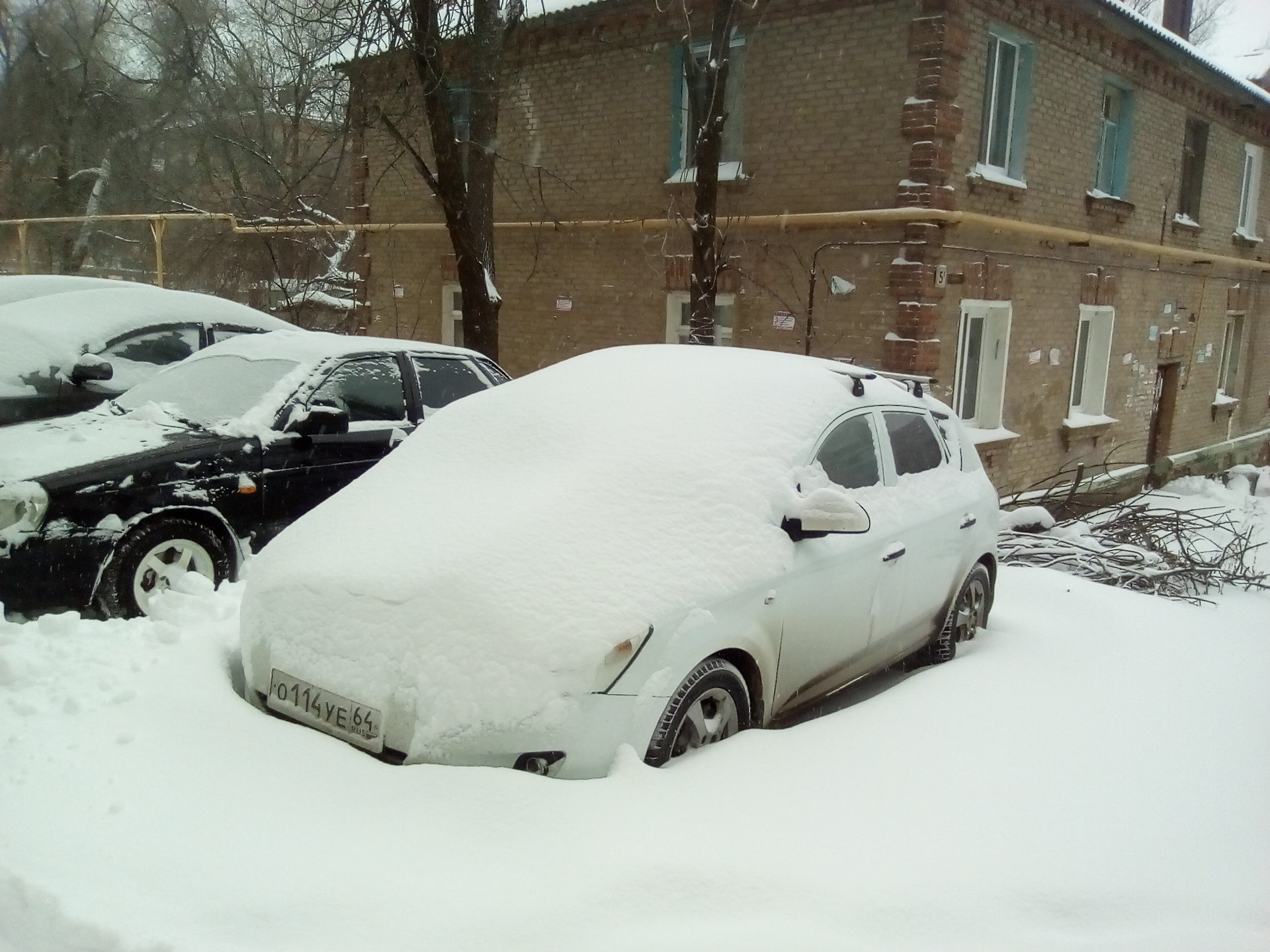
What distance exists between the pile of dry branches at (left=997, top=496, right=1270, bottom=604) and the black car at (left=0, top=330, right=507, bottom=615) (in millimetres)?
4132

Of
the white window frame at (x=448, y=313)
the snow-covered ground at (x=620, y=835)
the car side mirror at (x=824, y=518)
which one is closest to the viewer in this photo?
the snow-covered ground at (x=620, y=835)

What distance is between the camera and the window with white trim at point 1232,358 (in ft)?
58.5

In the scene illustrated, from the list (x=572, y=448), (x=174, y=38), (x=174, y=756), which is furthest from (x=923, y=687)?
(x=174, y=38)

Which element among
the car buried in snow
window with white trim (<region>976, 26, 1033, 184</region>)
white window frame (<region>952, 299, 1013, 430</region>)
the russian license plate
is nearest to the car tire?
the russian license plate

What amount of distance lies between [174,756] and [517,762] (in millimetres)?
1062

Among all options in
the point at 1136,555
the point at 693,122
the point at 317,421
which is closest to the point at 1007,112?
the point at 693,122

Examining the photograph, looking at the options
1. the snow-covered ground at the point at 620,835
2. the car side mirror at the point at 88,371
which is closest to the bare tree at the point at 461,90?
the car side mirror at the point at 88,371

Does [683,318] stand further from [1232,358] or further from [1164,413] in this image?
[1232,358]

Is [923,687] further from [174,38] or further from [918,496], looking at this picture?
[174,38]

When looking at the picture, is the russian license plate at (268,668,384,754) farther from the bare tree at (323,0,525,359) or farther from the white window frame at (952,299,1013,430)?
the white window frame at (952,299,1013,430)

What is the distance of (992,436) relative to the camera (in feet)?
36.0

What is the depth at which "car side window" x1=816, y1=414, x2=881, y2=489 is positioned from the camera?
4.14 m

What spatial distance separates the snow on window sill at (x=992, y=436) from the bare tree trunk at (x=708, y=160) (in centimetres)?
356

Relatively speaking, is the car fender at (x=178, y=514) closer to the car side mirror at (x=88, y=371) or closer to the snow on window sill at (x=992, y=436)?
the car side mirror at (x=88, y=371)
